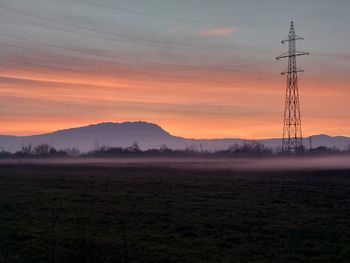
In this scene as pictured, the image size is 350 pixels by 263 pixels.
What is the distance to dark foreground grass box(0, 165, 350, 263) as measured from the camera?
18.6 m

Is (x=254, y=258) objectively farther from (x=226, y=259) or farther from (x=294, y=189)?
(x=294, y=189)

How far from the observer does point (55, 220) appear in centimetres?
2600

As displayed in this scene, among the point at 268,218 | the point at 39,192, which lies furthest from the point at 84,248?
the point at 39,192

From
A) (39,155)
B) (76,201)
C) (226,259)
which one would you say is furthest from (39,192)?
(39,155)

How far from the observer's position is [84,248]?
58.4ft

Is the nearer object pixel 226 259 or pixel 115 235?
pixel 226 259

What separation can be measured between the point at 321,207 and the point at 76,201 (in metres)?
16.0

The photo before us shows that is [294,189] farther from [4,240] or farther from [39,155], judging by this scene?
[39,155]

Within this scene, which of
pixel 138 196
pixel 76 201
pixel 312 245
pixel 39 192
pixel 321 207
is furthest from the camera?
pixel 39 192

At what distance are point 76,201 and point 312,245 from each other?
18.6 metres

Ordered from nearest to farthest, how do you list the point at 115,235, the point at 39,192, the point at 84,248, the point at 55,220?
the point at 84,248 → the point at 115,235 → the point at 55,220 → the point at 39,192

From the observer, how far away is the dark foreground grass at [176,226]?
734 inches

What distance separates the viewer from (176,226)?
24438 millimetres

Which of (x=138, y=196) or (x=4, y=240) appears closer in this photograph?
(x=4, y=240)
